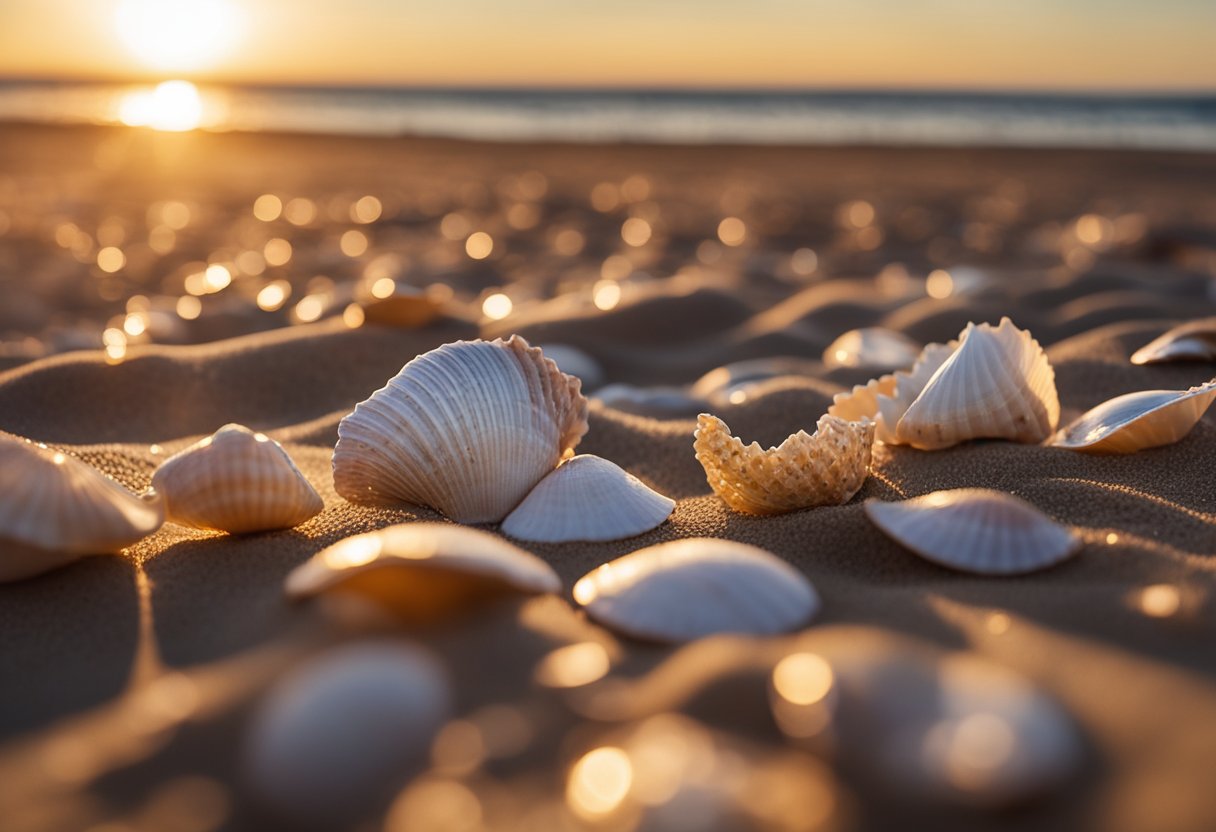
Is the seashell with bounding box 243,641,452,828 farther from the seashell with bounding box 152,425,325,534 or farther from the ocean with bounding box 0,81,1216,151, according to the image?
the ocean with bounding box 0,81,1216,151

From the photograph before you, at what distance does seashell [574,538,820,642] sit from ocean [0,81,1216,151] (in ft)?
55.2

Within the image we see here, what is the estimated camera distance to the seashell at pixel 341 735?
1.03 meters

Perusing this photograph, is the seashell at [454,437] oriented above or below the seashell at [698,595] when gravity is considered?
above

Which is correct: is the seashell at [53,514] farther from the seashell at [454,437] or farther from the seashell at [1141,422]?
the seashell at [1141,422]

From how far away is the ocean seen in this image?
61.6 feet

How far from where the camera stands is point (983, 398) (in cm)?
204

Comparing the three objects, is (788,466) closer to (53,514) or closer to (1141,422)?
(1141,422)

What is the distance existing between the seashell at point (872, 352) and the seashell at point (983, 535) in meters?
1.60

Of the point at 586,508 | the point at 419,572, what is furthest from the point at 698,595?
the point at 586,508

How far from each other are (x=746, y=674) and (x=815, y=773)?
0.54 feet

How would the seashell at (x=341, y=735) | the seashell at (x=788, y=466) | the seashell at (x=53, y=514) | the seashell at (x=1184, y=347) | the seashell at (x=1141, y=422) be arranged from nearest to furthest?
1. the seashell at (x=341, y=735)
2. the seashell at (x=53, y=514)
3. the seashell at (x=788, y=466)
4. the seashell at (x=1141, y=422)
5. the seashell at (x=1184, y=347)

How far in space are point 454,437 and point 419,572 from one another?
0.53 meters

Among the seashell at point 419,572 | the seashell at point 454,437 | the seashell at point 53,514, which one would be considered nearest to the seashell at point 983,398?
the seashell at point 454,437

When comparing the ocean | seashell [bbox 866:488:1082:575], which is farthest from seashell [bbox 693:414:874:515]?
the ocean
